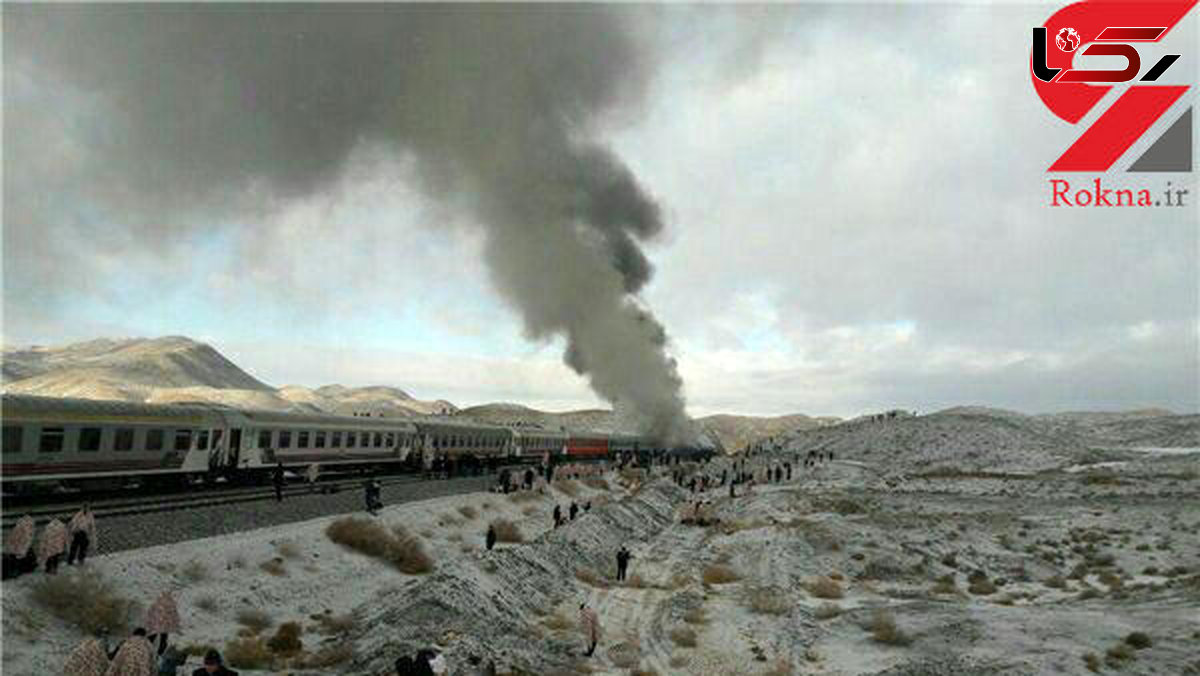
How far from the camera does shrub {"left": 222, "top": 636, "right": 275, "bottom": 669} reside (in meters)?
13.1

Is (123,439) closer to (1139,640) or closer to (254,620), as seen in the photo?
(254,620)

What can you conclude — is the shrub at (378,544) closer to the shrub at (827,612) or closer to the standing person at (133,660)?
the shrub at (827,612)

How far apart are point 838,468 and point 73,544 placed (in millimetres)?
61450

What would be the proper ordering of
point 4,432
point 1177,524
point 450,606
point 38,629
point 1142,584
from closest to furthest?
point 38,629
point 450,606
point 4,432
point 1142,584
point 1177,524

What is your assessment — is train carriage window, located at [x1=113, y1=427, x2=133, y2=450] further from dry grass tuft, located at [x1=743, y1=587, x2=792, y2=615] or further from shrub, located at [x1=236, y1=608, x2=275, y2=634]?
dry grass tuft, located at [x1=743, y1=587, x2=792, y2=615]

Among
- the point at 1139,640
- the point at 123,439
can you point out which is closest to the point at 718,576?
the point at 1139,640

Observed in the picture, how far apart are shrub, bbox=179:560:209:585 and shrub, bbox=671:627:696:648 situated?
35.0 feet

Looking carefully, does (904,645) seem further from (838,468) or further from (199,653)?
(838,468)

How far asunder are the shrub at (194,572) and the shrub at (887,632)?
15477 mm

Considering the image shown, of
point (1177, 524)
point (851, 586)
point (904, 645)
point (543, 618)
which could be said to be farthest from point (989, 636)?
point (1177, 524)

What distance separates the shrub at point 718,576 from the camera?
2525 cm

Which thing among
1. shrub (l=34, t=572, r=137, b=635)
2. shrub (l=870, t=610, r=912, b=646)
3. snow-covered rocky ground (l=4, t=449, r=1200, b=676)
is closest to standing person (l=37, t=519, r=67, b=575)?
shrub (l=34, t=572, r=137, b=635)

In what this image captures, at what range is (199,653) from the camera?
13.2 m

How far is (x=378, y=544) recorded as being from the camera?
2230 cm
